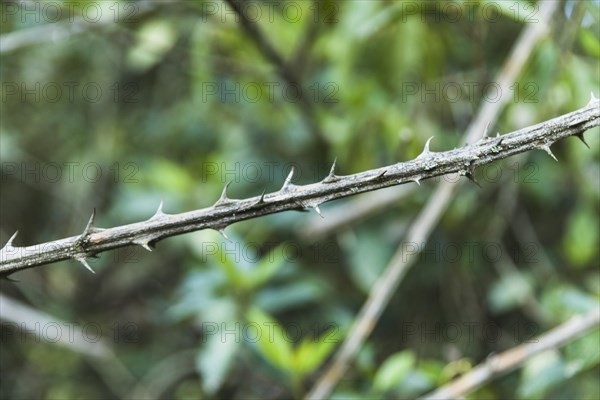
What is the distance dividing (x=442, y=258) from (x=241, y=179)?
1.90 feet

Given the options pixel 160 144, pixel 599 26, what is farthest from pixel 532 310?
pixel 160 144

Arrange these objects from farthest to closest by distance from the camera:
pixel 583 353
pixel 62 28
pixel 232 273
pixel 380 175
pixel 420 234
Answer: pixel 62 28, pixel 232 273, pixel 420 234, pixel 583 353, pixel 380 175

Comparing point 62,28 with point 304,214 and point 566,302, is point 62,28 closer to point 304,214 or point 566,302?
point 304,214

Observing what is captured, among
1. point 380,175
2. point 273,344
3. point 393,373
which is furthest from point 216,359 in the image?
point 380,175

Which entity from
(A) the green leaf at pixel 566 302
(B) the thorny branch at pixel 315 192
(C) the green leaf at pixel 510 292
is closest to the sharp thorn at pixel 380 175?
(B) the thorny branch at pixel 315 192

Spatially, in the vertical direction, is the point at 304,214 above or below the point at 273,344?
above

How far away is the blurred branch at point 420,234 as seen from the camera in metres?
1.36

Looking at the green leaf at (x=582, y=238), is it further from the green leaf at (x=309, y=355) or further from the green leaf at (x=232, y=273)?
the green leaf at (x=232, y=273)

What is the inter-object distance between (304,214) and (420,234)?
49cm

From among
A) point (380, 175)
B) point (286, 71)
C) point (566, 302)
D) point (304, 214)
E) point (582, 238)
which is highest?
point (286, 71)

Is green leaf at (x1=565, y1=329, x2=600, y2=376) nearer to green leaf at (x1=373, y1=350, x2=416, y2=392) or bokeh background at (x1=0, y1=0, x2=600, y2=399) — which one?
bokeh background at (x1=0, y1=0, x2=600, y2=399)

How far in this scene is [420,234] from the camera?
4.65 ft

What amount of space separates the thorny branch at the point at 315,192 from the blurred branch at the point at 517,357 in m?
0.56

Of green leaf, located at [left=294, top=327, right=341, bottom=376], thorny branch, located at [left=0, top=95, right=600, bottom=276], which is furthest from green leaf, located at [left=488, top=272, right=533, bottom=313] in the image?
thorny branch, located at [left=0, top=95, right=600, bottom=276]
